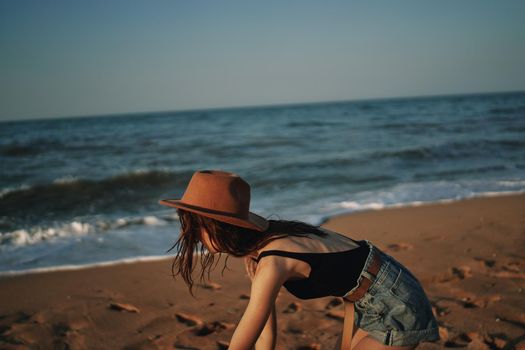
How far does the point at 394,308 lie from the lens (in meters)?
1.99

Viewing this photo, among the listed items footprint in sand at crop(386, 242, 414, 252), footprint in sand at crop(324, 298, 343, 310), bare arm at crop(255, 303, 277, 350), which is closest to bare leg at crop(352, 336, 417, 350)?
bare arm at crop(255, 303, 277, 350)

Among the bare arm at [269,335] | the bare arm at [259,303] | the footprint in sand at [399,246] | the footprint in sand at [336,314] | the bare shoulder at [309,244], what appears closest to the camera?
the bare arm at [259,303]

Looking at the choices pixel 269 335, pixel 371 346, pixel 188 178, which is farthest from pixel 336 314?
pixel 188 178

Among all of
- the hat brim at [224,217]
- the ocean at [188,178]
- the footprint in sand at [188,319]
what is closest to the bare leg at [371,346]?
the hat brim at [224,217]

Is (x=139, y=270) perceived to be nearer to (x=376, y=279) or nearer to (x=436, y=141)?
(x=376, y=279)

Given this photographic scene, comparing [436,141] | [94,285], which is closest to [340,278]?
[94,285]

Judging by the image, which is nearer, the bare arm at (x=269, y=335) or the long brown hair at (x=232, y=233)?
the long brown hair at (x=232, y=233)

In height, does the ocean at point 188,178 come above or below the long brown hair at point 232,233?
below

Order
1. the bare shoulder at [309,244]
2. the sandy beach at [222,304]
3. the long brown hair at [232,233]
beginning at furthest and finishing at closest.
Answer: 1. the sandy beach at [222,304]
2. the long brown hair at [232,233]
3. the bare shoulder at [309,244]

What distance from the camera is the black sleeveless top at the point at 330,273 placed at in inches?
73.3

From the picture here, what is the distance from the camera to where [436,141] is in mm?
16625

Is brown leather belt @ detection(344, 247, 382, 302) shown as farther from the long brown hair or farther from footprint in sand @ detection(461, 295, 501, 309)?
footprint in sand @ detection(461, 295, 501, 309)

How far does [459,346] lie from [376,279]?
1592 mm

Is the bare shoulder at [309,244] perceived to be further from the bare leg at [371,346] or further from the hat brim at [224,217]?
the bare leg at [371,346]
